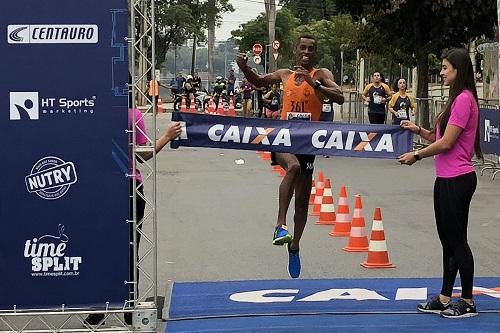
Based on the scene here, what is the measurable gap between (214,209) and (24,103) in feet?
24.8

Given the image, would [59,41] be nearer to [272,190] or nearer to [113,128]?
[113,128]

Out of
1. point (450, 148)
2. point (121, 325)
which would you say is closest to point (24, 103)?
point (121, 325)

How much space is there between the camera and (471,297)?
24.8ft

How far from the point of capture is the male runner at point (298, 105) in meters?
8.41

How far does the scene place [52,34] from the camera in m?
6.46

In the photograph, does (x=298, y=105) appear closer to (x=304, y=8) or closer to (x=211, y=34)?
(x=211, y=34)

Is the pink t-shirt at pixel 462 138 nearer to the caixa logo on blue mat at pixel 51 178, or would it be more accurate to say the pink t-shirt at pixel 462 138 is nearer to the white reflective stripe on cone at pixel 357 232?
the caixa logo on blue mat at pixel 51 178

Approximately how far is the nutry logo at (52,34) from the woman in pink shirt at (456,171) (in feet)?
9.36

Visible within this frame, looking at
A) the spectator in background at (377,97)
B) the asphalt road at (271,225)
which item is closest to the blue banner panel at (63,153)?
the asphalt road at (271,225)

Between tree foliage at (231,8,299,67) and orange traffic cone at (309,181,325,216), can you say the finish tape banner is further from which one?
tree foliage at (231,8,299,67)

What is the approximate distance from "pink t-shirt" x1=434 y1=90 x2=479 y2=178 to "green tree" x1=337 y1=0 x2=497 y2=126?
51.4ft

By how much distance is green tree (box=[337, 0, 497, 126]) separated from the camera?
23125 millimetres

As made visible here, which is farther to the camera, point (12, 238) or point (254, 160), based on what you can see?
point (254, 160)

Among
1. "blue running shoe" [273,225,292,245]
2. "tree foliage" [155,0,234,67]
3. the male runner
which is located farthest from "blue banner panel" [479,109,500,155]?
"tree foliage" [155,0,234,67]
